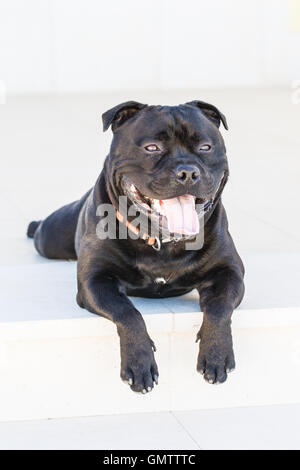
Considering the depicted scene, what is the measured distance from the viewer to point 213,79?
15930 millimetres

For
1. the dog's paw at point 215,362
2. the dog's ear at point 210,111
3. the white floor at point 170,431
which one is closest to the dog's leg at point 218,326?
the dog's paw at point 215,362

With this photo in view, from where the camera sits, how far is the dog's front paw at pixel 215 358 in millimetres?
3102

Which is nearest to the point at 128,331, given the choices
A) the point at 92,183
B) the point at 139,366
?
the point at 139,366

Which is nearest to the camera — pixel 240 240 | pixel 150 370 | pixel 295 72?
pixel 150 370

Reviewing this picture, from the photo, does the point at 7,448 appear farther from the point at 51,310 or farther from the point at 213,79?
the point at 213,79

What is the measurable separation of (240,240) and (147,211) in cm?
207

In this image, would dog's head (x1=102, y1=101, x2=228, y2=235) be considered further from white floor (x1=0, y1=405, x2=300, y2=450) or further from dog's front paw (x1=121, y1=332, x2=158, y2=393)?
white floor (x1=0, y1=405, x2=300, y2=450)

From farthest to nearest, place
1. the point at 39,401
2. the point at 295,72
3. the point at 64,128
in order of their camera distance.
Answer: the point at 295,72
the point at 64,128
the point at 39,401

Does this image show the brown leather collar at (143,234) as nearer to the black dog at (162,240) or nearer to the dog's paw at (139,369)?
the black dog at (162,240)

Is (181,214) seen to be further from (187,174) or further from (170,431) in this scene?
(170,431)

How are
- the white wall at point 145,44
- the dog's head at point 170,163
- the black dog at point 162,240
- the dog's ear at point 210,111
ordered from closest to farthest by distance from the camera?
the black dog at point 162,240 < the dog's head at point 170,163 < the dog's ear at point 210,111 < the white wall at point 145,44

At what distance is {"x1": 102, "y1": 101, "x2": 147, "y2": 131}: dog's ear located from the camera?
341 cm

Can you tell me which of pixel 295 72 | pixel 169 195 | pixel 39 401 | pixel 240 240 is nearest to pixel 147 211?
pixel 169 195

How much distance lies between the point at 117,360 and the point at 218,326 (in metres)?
0.44
